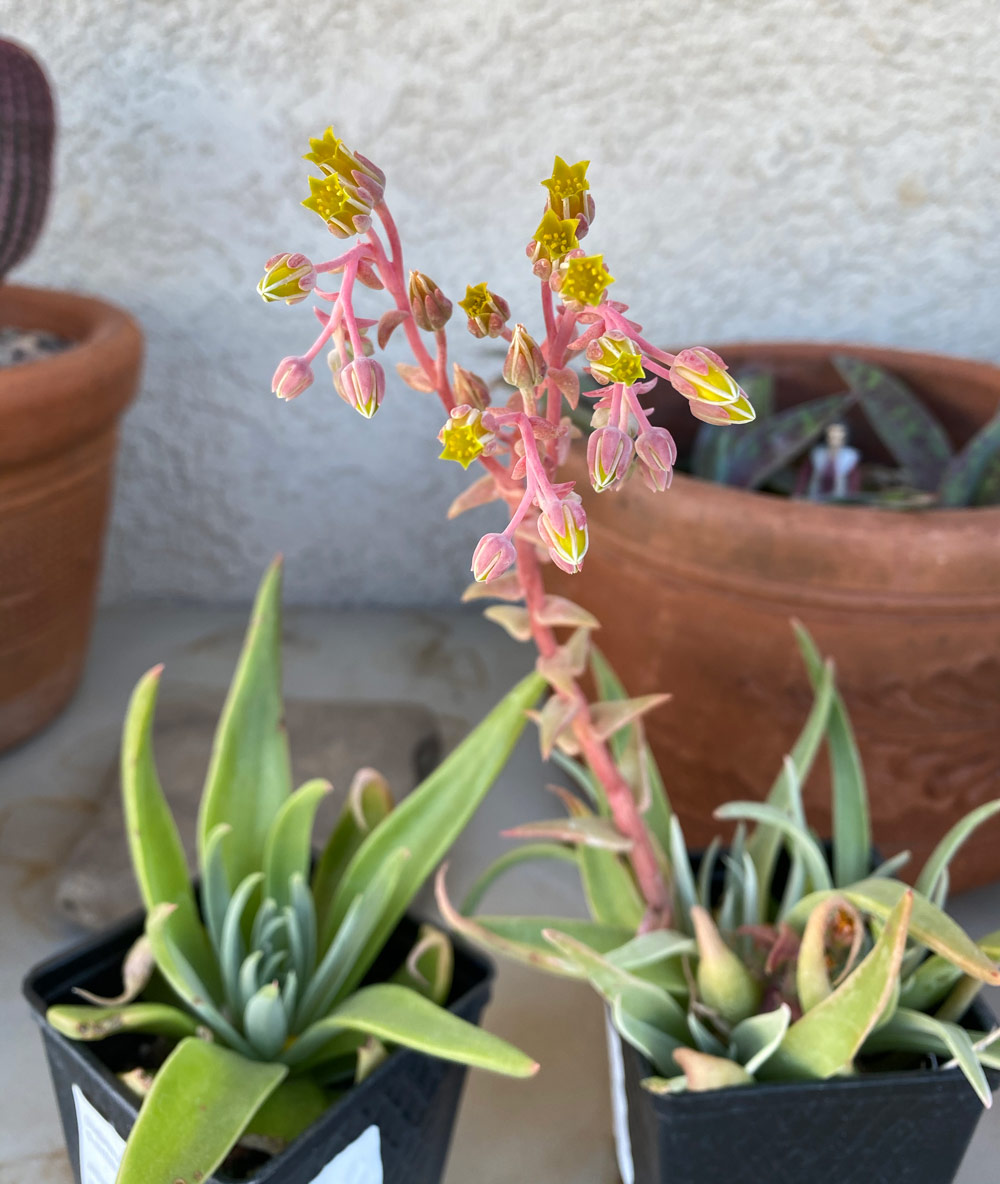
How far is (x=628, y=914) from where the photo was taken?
50 centimetres

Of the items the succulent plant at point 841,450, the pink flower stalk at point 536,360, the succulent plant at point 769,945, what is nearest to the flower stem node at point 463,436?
the pink flower stalk at point 536,360

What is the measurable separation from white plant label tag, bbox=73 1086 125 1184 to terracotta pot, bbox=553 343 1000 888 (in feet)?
1.27

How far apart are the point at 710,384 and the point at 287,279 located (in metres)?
0.12

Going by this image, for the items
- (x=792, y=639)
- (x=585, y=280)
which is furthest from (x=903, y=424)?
(x=585, y=280)

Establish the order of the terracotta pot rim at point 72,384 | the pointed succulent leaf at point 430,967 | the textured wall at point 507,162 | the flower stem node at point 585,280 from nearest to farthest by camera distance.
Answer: the flower stem node at point 585,280
the pointed succulent leaf at point 430,967
the terracotta pot rim at point 72,384
the textured wall at point 507,162

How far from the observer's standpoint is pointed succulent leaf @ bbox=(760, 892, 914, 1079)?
0.36 metres

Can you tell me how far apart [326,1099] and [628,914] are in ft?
0.54

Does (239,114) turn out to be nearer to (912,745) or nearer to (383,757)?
(383,757)

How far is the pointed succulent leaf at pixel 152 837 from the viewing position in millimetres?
458

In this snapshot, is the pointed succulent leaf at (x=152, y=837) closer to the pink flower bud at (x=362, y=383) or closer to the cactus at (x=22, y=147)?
the pink flower bud at (x=362, y=383)

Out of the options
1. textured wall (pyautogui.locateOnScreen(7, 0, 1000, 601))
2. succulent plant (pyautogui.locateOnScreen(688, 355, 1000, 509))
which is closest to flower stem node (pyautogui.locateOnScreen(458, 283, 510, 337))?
succulent plant (pyautogui.locateOnScreen(688, 355, 1000, 509))

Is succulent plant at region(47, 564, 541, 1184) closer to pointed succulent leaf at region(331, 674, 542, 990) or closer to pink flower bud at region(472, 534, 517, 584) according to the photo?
pointed succulent leaf at region(331, 674, 542, 990)

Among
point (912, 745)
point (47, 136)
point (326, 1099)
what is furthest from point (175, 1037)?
point (47, 136)

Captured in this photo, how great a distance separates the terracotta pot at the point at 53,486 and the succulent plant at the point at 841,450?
0.46 m
